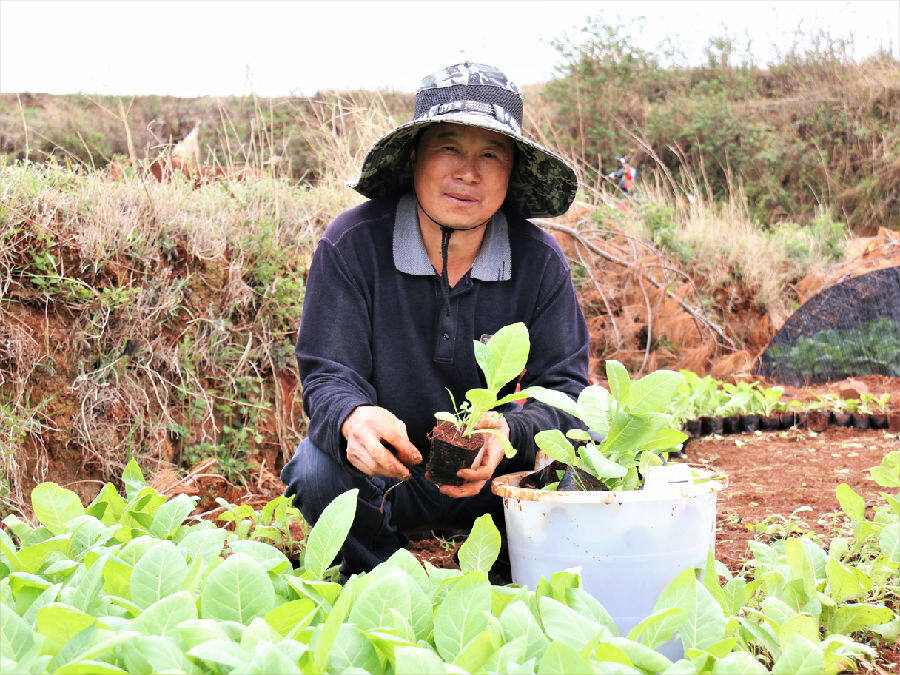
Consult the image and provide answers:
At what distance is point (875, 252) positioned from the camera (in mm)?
5980

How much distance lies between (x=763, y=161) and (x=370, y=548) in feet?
44.1

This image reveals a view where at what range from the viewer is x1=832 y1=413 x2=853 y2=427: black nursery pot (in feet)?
13.1

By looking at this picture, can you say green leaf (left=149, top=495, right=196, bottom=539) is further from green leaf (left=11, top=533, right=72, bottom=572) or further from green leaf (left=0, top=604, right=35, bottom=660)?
green leaf (left=0, top=604, right=35, bottom=660)

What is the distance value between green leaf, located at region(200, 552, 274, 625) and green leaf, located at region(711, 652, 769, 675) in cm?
60

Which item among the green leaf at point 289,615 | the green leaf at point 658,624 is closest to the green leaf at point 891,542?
the green leaf at point 658,624

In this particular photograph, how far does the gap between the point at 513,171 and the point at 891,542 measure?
1251 mm

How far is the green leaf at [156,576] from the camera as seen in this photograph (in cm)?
113

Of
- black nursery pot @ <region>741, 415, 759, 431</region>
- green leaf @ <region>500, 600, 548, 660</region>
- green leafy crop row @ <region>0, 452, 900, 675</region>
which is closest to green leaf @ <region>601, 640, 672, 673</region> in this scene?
green leafy crop row @ <region>0, 452, 900, 675</region>

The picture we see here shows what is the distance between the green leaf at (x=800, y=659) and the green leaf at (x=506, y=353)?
65cm

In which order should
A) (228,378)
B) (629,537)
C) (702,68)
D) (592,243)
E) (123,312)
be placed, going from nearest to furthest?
(629,537), (123,312), (228,378), (592,243), (702,68)

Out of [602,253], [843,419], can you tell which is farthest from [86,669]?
[602,253]

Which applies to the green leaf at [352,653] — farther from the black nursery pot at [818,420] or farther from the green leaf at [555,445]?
the black nursery pot at [818,420]

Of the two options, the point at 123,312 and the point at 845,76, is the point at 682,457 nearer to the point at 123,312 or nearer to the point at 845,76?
the point at 123,312

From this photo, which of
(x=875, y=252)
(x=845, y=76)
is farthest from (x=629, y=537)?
(x=845, y=76)
